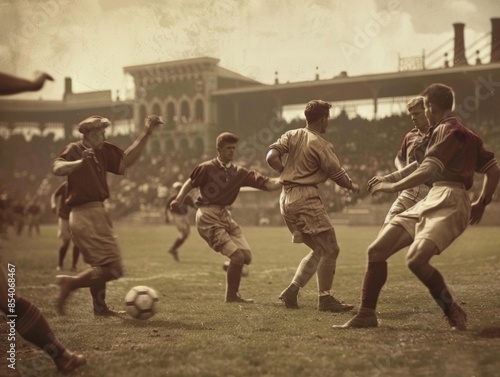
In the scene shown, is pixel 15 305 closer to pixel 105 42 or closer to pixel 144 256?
pixel 105 42

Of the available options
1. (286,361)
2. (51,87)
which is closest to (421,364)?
(286,361)

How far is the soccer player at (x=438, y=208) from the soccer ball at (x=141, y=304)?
2104 millimetres

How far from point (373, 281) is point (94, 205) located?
9.29ft

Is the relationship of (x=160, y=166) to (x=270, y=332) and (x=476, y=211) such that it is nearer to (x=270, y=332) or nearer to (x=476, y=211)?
(x=270, y=332)

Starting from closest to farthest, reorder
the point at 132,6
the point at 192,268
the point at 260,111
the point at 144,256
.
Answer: the point at 132,6, the point at 192,268, the point at 144,256, the point at 260,111

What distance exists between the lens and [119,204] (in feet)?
120

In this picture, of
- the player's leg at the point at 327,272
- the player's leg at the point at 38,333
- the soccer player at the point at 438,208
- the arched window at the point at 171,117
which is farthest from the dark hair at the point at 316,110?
the arched window at the point at 171,117

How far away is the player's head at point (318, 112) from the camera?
309 inches

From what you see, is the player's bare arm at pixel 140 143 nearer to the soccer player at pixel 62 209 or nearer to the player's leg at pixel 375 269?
the player's leg at pixel 375 269

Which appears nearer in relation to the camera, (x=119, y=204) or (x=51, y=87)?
(x=51, y=87)

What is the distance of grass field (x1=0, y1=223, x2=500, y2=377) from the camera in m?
5.00

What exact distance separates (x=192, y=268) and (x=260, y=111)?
2178 cm

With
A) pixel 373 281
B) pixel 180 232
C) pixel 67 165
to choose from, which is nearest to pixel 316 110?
pixel 373 281

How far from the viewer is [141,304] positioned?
7.43 m
